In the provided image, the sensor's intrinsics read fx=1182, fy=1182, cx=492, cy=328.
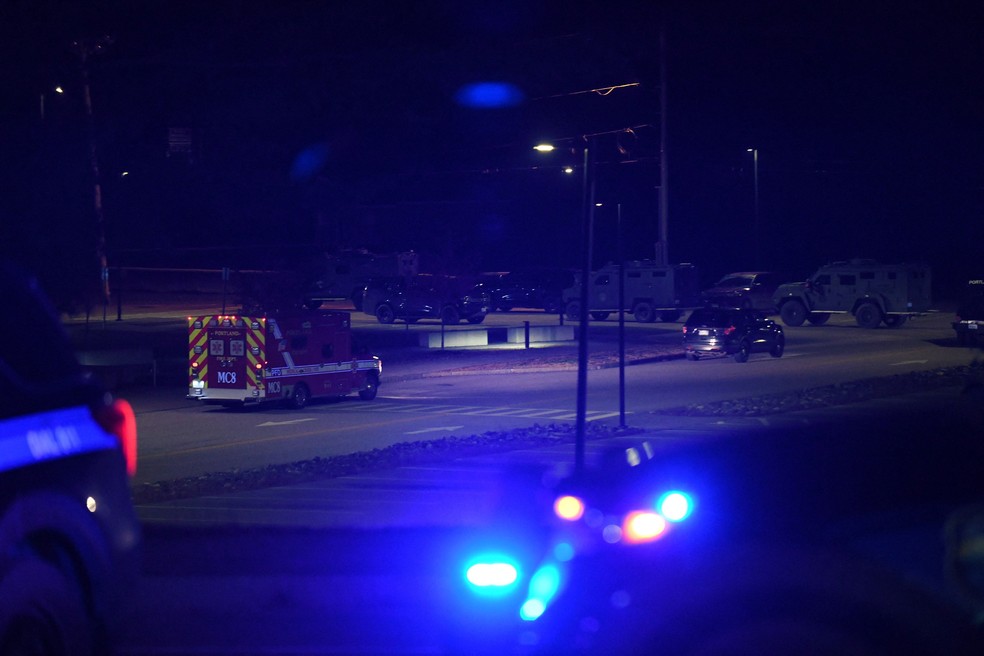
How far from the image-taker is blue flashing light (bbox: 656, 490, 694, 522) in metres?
4.11

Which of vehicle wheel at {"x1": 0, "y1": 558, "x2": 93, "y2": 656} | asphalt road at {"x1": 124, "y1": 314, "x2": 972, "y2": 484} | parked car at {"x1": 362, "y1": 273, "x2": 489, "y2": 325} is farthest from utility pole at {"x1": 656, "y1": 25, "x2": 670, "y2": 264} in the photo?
vehicle wheel at {"x1": 0, "y1": 558, "x2": 93, "y2": 656}

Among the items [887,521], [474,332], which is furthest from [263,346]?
[887,521]

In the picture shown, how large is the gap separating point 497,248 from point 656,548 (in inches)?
3150

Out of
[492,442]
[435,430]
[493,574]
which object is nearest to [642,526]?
[493,574]

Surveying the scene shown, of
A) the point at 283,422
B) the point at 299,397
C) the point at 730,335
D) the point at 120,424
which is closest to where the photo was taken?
the point at 120,424

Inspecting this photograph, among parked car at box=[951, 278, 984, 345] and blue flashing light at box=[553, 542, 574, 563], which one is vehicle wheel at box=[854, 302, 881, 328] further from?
blue flashing light at box=[553, 542, 574, 563]

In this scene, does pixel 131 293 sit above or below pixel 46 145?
below

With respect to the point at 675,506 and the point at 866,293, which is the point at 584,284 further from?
the point at 866,293

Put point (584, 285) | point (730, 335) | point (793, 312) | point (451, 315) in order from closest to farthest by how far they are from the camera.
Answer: point (584, 285), point (730, 335), point (793, 312), point (451, 315)

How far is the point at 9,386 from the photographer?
4.77m

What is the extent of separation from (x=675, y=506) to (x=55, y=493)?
2546 mm

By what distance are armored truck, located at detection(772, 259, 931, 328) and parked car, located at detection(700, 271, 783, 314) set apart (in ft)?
14.8

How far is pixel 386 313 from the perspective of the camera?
51438 millimetres

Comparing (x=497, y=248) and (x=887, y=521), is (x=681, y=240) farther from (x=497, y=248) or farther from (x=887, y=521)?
(x=887, y=521)
